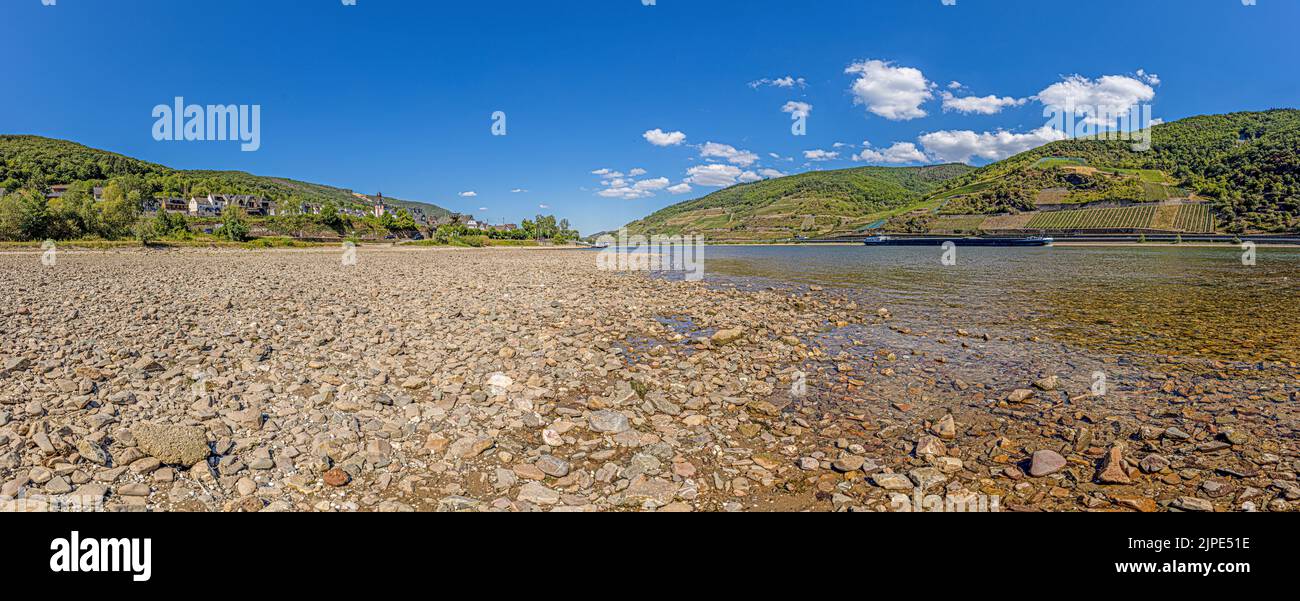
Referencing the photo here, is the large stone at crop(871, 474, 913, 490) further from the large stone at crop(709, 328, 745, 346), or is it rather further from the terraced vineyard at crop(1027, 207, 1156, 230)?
the terraced vineyard at crop(1027, 207, 1156, 230)

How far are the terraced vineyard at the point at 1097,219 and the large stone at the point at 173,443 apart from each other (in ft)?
578

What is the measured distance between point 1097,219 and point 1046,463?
181927mm

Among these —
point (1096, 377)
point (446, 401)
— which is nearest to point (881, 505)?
point (446, 401)

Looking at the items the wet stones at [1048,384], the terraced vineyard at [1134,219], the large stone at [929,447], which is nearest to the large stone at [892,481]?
the large stone at [929,447]

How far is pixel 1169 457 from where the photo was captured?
18.2 feet

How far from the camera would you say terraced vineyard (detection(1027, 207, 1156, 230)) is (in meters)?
134

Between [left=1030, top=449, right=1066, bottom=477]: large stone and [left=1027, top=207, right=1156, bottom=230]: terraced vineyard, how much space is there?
16967cm

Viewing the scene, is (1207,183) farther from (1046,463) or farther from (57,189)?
(57,189)

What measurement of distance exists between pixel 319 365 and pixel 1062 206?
21099 cm

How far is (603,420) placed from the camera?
21.8 feet

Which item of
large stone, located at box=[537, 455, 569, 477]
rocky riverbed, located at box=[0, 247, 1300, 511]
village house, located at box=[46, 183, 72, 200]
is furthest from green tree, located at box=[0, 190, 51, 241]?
village house, located at box=[46, 183, 72, 200]

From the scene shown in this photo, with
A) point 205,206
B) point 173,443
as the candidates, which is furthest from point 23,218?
point 205,206

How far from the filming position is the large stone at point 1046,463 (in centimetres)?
526
